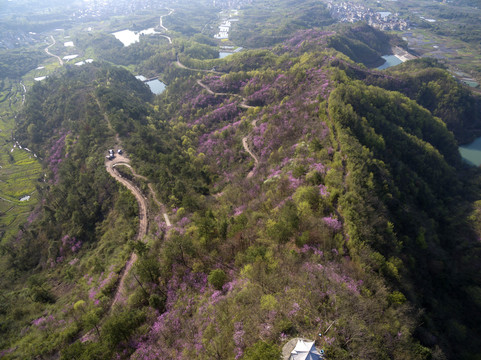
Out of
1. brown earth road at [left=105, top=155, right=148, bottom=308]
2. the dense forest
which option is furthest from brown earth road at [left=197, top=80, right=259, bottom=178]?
brown earth road at [left=105, top=155, right=148, bottom=308]

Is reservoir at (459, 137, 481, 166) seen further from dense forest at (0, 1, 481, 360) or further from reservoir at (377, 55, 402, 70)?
reservoir at (377, 55, 402, 70)

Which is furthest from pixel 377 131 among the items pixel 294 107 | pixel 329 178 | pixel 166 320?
pixel 166 320

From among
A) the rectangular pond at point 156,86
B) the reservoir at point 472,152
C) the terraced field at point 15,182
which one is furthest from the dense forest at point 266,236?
the rectangular pond at point 156,86

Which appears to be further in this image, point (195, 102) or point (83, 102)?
point (195, 102)

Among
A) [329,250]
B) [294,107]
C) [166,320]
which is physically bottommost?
[166,320]

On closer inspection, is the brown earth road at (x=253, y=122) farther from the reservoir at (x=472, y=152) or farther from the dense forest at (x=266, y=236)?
the reservoir at (x=472, y=152)

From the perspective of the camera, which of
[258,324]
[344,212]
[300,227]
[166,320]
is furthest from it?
[344,212]

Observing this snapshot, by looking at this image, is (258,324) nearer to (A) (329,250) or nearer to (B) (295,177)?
(A) (329,250)
